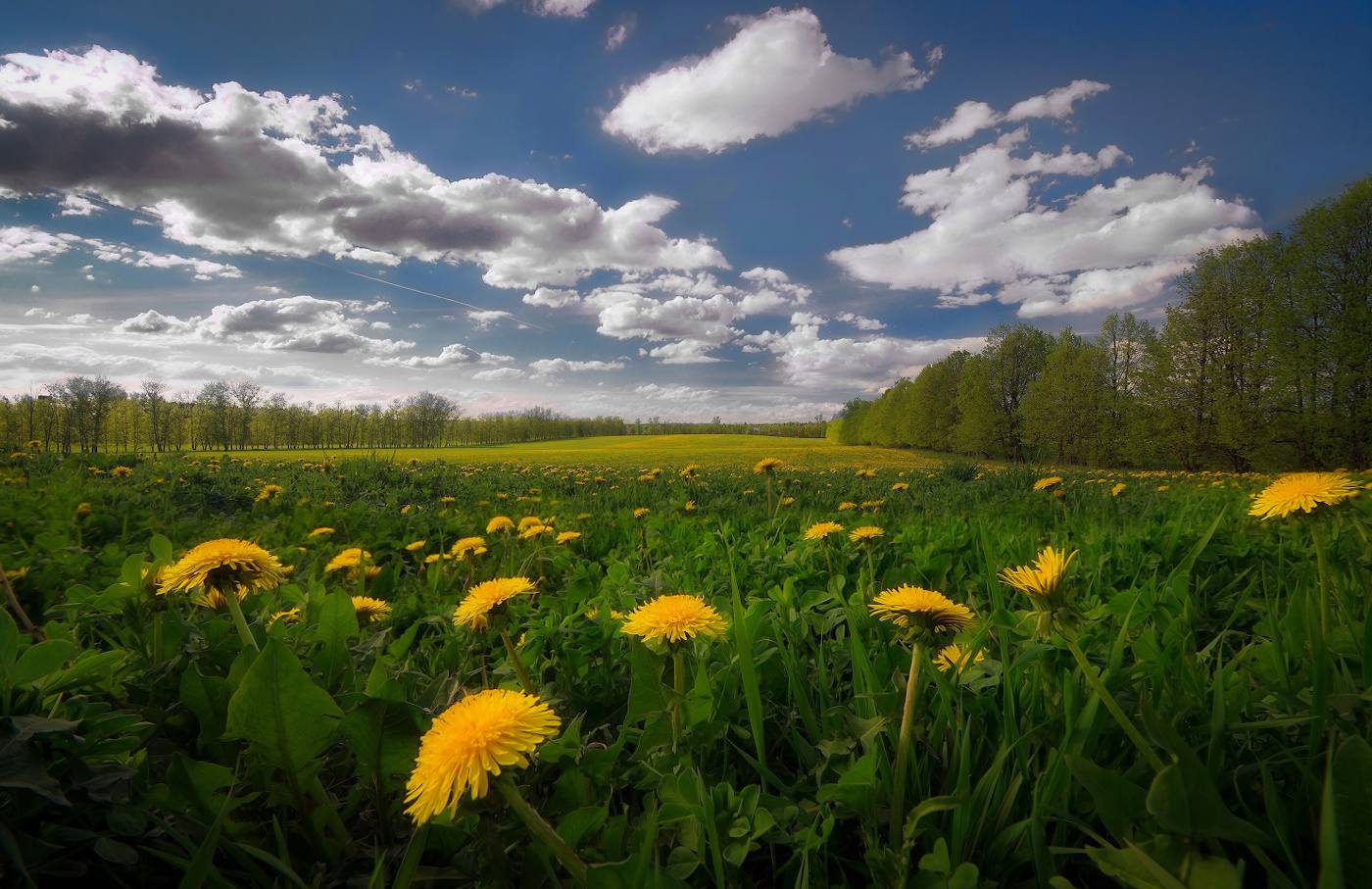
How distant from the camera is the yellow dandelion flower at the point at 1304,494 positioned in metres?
1.52

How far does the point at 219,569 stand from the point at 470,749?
1012 millimetres

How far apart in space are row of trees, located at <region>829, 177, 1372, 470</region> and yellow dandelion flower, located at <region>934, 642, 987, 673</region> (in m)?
17.1

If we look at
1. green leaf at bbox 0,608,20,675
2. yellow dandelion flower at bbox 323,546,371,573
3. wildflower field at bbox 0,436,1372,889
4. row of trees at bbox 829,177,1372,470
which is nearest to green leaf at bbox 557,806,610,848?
wildflower field at bbox 0,436,1372,889

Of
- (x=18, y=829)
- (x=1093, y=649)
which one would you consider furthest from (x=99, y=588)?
(x=1093, y=649)

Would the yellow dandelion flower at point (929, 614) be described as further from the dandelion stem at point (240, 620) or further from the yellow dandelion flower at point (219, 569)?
the yellow dandelion flower at point (219, 569)

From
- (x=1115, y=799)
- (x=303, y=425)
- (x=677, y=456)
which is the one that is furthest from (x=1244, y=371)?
(x=303, y=425)

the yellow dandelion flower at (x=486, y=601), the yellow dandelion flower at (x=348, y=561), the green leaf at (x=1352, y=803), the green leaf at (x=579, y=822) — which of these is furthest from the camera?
the yellow dandelion flower at (x=348, y=561)

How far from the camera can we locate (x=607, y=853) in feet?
3.05

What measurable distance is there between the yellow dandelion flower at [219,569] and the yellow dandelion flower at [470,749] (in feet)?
2.85

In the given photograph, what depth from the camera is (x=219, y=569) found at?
137 cm

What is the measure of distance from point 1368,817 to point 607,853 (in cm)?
105

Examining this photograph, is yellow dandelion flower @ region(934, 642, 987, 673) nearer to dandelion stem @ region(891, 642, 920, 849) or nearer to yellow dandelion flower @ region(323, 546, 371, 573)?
dandelion stem @ region(891, 642, 920, 849)

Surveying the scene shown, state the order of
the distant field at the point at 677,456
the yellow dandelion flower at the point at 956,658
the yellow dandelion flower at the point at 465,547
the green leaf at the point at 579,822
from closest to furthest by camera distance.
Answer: the green leaf at the point at 579,822
the yellow dandelion flower at the point at 956,658
the yellow dandelion flower at the point at 465,547
the distant field at the point at 677,456

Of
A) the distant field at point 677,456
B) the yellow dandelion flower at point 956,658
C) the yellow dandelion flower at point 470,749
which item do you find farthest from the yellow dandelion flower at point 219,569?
the distant field at point 677,456
